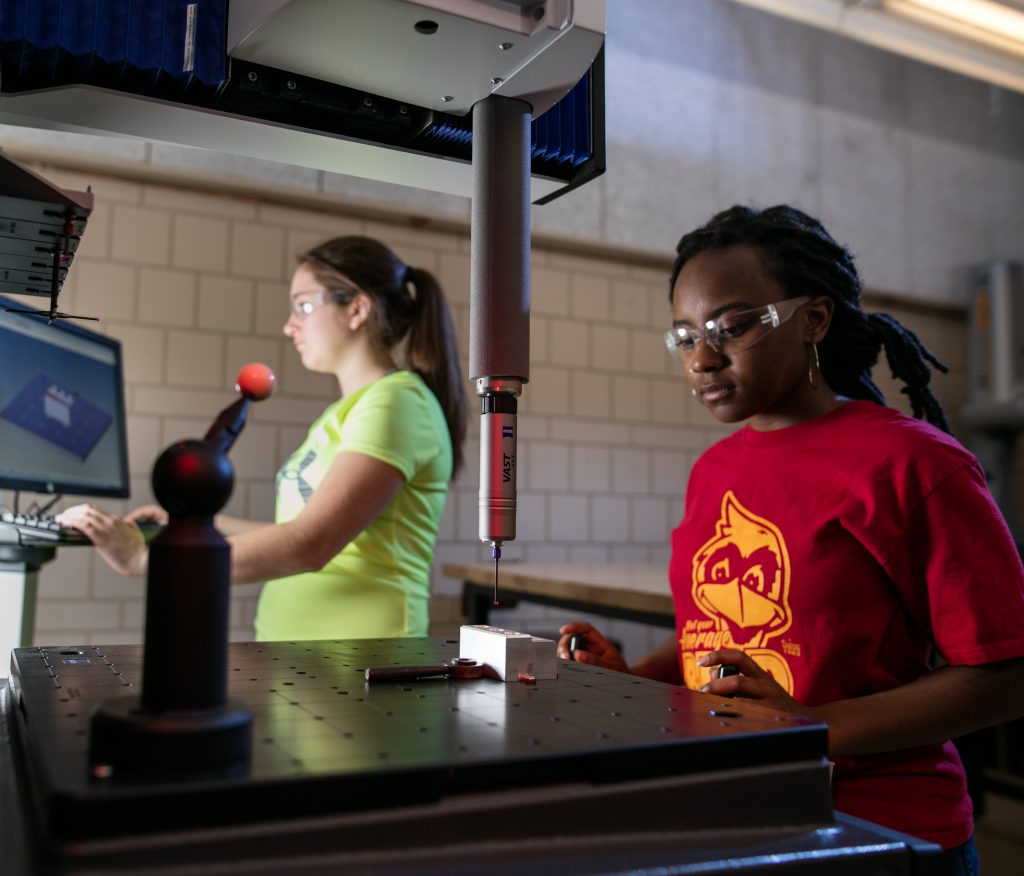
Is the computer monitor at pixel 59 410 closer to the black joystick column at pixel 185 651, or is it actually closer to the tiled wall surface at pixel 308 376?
the tiled wall surface at pixel 308 376

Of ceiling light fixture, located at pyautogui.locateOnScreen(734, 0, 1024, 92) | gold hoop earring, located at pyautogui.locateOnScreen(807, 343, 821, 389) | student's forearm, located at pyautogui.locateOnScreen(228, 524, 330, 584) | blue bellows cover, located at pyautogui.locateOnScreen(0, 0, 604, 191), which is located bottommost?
student's forearm, located at pyautogui.locateOnScreen(228, 524, 330, 584)

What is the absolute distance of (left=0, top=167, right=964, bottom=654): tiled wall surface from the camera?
284 cm

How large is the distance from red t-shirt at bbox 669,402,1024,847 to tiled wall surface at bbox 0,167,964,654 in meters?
2.18

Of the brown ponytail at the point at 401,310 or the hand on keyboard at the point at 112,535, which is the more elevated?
the brown ponytail at the point at 401,310

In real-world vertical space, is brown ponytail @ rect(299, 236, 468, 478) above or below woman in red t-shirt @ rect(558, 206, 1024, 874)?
above

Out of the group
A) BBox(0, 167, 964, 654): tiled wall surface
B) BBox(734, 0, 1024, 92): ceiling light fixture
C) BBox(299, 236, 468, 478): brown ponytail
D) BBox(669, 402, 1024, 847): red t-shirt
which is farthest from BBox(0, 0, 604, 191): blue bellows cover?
BBox(734, 0, 1024, 92): ceiling light fixture

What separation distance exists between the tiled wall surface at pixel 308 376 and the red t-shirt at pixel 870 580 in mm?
2178

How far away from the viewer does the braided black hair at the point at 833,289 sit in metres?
1.20

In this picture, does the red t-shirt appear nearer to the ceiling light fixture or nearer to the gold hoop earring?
the gold hoop earring

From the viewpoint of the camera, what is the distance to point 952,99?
465 centimetres

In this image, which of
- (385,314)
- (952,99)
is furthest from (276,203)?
(952,99)

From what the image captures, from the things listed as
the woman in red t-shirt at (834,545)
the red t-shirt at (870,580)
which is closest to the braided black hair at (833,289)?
the woman in red t-shirt at (834,545)

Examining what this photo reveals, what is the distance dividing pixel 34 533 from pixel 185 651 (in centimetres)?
120

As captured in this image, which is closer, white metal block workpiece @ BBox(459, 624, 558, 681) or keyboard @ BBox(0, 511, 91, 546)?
white metal block workpiece @ BBox(459, 624, 558, 681)
